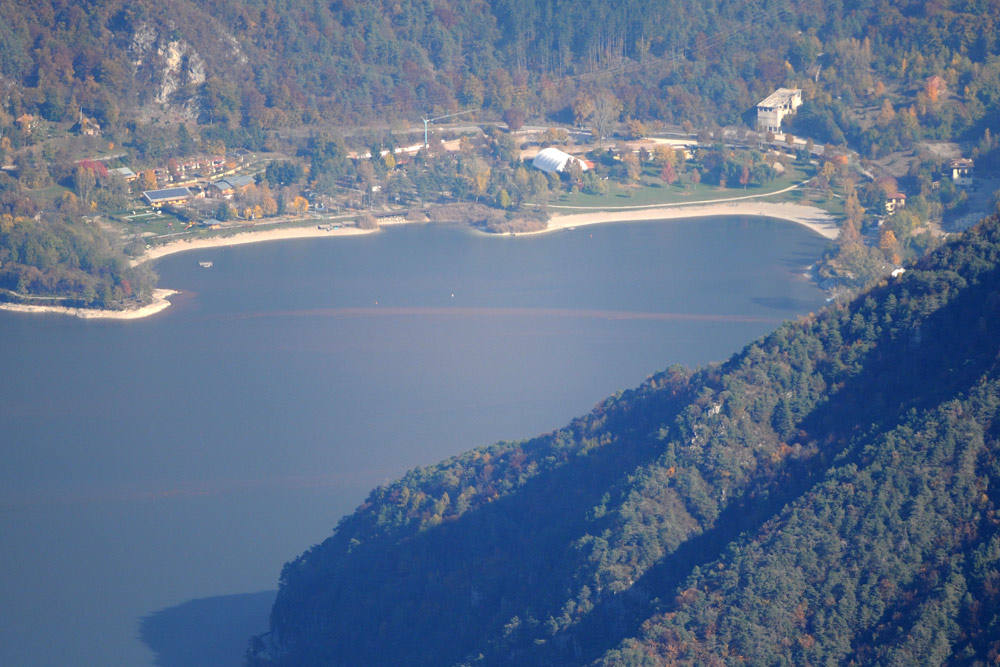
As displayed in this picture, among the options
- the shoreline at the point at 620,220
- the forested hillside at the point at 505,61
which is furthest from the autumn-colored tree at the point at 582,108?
the shoreline at the point at 620,220

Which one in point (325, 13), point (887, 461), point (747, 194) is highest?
point (325, 13)

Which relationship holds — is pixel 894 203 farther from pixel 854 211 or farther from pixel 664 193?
pixel 664 193

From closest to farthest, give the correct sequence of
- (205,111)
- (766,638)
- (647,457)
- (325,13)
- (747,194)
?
(766,638)
(647,457)
(747,194)
(205,111)
(325,13)

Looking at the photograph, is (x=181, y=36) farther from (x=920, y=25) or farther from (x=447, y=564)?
(x=447, y=564)

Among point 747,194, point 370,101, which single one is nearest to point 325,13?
point 370,101

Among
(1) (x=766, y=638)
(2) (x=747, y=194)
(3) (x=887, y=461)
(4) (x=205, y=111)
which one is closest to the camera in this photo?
(1) (x=766, y=638)

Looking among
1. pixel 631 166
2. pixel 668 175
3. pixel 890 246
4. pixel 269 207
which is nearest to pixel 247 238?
pixel 269 207
